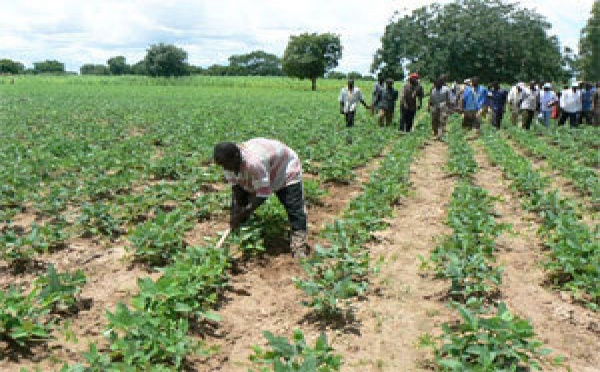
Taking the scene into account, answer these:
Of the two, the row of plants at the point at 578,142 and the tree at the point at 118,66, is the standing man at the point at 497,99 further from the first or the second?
the tree at the point at 118,66

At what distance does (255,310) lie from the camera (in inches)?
173

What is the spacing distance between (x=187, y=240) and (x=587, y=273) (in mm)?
3809

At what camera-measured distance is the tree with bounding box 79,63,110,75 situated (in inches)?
4486

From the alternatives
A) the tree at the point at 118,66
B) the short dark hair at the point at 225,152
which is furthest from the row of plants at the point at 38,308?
the tree at the point at 118,66

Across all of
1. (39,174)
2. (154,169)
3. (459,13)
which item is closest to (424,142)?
(154,169)

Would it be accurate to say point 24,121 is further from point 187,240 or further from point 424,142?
point 187,240

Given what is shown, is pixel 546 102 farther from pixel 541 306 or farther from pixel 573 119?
pixel 541 306

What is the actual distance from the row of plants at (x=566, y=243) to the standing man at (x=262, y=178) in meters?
2.32

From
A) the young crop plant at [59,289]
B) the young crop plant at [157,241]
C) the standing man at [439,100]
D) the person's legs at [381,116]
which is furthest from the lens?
the person's legs at [381,116]

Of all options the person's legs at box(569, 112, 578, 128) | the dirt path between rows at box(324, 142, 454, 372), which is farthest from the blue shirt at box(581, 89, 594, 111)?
the dirt path between rows at box(324, 142, 454, 372)

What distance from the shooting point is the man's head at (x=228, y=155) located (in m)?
4.51

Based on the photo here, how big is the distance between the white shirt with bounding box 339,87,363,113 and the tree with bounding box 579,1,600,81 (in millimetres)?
44399

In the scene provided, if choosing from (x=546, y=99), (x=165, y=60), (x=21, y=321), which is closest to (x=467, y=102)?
(x=546, y=99)

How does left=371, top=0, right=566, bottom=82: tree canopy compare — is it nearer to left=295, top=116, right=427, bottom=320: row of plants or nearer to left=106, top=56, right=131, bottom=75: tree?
left=295, top=116, right=427, bottom=320: row of plants
